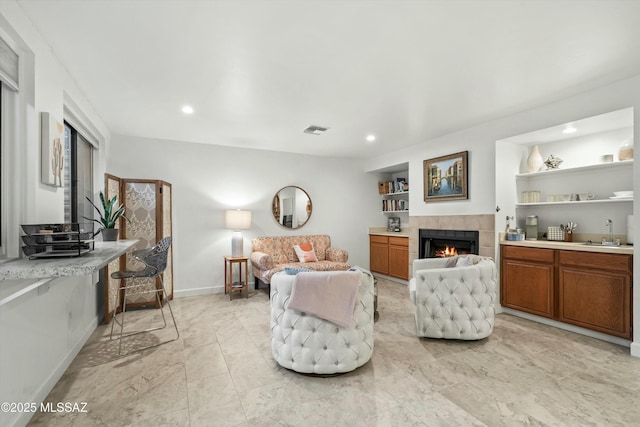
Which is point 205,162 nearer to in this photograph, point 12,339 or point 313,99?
point 313,99

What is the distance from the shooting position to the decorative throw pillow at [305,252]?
5.13m

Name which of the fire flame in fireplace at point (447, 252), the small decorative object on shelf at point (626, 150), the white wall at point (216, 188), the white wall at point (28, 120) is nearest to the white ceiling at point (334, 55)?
the white wall at point (28, 120)

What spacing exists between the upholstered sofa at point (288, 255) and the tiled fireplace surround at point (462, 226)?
1184 millimetres

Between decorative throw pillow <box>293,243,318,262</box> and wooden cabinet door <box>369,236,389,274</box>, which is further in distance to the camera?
wooden cabinet door <box>369,236,389,274</box>

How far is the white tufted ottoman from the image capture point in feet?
7.53

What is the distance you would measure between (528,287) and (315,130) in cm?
331

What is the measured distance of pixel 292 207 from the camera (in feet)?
18.5

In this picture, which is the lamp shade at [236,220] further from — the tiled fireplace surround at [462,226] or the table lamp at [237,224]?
the tiled fireplace surround at [462,226]

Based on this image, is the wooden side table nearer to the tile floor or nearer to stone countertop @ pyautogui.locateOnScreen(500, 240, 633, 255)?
the tile floor

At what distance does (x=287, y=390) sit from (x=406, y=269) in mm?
3669

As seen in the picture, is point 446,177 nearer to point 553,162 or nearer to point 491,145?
point 491,145

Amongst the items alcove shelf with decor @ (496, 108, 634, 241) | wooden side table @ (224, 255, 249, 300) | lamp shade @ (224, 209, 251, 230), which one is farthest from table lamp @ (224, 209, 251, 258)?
alcove shelf with decor @ (496, 108, 634, 241)

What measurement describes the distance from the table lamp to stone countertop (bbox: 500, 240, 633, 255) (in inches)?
143

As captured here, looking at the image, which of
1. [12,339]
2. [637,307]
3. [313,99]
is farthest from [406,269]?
[12,339]
